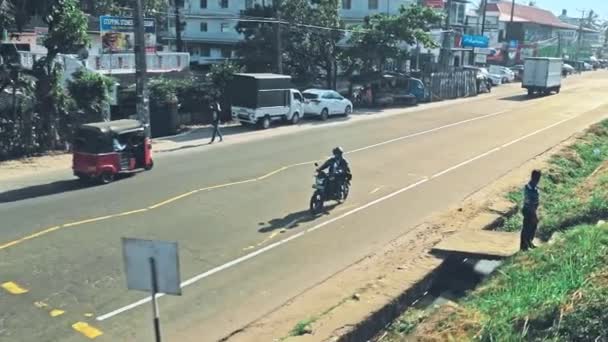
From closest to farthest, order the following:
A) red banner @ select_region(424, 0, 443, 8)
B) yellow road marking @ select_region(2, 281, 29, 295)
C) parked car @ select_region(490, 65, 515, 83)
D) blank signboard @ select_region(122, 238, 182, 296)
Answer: blank signboard @ select_region(122, 238, 182, 296), yellow road marking @ select_region(2, 281, 29, 295), red banner @ select_region(424, 0, 443, 8), parked car @ select_region(490, 65, 515, 83)

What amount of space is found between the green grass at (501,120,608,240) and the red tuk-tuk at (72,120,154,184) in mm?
10698

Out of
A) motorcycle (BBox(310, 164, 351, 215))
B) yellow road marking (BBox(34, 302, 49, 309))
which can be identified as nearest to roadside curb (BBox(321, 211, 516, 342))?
yellow road marking (BBox(34, 302, 49, 309))

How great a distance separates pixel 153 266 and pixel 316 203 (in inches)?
373

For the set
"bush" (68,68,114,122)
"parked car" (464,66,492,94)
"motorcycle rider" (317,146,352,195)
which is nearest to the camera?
"motorcycle rider" (317,146,352,195)

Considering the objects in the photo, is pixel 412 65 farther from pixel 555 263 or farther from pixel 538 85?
pixel 555 263

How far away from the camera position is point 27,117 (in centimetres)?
2291

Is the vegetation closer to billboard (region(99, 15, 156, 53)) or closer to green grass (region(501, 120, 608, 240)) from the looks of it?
billboard (region(99, 15, 156, 53))

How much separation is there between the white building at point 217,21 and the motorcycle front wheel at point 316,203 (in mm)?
50889

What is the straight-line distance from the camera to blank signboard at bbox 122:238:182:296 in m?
6.91

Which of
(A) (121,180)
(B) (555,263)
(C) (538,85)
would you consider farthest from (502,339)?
(C) (538,85)

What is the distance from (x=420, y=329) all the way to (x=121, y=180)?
12570 millimetres

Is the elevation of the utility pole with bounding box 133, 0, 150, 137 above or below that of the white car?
above

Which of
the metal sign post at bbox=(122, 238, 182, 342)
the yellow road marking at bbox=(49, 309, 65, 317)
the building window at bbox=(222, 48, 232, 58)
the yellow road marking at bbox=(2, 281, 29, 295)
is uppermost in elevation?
the building window at bbox=(222, 48, 232, 58)

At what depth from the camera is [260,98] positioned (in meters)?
31.5
